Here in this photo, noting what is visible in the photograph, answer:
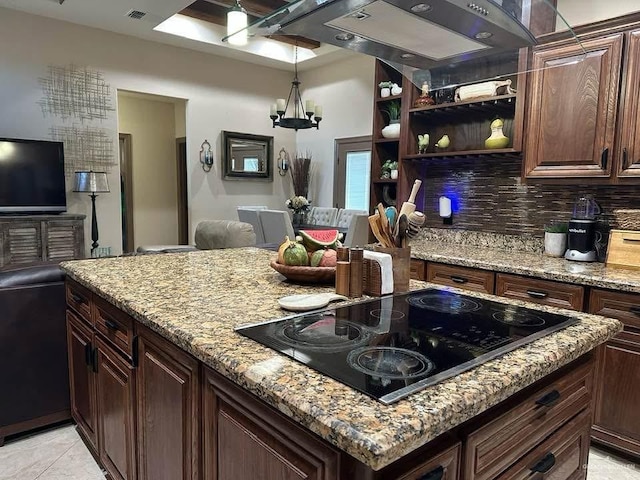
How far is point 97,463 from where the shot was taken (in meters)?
2.12

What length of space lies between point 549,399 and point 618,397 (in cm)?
152

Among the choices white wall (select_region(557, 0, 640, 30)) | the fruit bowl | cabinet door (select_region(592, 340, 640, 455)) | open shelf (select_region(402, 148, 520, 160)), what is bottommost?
cabinet door (select_region(592, 340, 640, 455))

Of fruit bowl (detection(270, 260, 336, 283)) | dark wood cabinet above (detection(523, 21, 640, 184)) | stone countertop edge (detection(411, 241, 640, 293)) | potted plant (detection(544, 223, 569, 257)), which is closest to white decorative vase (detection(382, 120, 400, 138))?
stone countertop edge (detection(411, 241, 640, 293))

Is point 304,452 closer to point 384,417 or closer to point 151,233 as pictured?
point 384,417

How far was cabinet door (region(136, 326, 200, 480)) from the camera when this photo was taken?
118 cm

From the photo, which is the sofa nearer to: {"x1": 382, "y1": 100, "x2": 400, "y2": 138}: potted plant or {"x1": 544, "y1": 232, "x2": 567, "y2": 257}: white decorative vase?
{"x1": 544, "y1": 232, "x2": 567, "y2": 257}: white decorative vase

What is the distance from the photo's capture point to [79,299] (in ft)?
6.67

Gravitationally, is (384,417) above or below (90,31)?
below

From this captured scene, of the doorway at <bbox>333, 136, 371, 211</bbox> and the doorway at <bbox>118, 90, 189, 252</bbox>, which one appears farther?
the doorway at <bbox>118, 90, 189, 252</bbox>

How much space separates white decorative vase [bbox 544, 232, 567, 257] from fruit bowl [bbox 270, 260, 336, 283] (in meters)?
1.89

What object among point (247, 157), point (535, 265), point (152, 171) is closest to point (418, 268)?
point (535, 265)

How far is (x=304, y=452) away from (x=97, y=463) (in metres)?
1.80

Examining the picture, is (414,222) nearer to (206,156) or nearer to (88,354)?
(88,354)

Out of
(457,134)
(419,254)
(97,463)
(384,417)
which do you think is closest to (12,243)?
(97,463)
